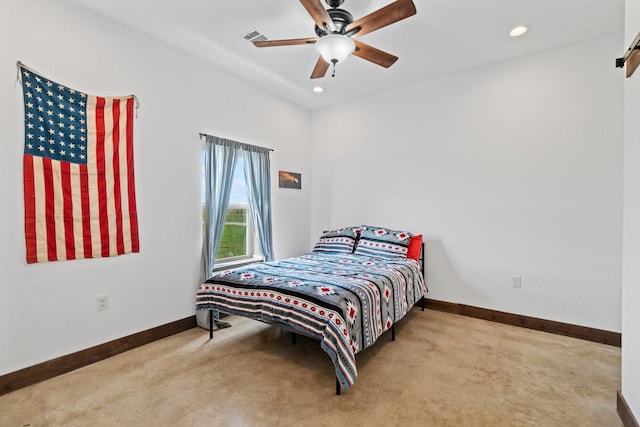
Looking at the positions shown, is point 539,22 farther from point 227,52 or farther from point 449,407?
point 449,407

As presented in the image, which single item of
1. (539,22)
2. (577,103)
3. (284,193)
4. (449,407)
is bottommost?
(449,407)

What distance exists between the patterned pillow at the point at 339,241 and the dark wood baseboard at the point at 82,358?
1818 millimetres

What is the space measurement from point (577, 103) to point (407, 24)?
185 centimetres

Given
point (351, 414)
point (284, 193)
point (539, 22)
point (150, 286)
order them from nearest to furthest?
point (351, 414) < point (539, 22) < point (150, 286) < point (284, 193)

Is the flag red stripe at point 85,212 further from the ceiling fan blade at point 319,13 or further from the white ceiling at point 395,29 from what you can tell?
the ceiling fan blade at point 319,13

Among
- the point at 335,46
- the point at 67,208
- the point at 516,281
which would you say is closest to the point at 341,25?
the point at 335,46

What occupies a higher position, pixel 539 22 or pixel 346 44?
pixel 539 22

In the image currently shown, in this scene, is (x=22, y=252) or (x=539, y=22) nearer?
(x=22, y=252)

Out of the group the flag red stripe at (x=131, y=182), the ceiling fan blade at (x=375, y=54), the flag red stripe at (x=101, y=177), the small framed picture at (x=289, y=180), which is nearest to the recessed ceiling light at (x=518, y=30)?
the ceiling fan blade at (x=375, y=54)

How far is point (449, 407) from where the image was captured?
1907 mm

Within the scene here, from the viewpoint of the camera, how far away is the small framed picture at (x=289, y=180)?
4352 millimetres

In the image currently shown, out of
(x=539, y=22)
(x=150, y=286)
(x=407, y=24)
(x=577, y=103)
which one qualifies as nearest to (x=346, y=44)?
(x=407, y=24)

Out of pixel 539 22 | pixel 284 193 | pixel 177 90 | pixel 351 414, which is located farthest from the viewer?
pixel 284 193

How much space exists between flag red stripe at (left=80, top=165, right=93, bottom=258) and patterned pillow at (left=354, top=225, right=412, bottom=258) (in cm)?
272
